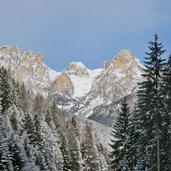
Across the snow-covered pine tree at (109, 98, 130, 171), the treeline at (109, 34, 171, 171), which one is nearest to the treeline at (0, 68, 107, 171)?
the snow-covered pine tree at (109, 98, 130, 171)

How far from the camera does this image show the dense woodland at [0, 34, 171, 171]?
4072 centimetres

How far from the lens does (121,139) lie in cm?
5512

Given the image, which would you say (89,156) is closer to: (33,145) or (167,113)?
(33,145)

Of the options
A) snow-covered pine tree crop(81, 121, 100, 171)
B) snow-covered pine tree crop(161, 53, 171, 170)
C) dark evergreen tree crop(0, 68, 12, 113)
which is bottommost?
snow-covered pine tree crop(161, 53, 171, 170)

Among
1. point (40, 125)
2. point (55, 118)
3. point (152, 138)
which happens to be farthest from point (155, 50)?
point (55, 118)

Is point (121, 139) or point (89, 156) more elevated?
point (89, 156)

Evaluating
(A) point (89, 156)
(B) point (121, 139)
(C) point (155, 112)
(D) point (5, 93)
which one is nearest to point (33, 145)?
(D) point (5, 93)

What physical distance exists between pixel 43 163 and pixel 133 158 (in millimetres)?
16745

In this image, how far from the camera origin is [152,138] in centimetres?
4241

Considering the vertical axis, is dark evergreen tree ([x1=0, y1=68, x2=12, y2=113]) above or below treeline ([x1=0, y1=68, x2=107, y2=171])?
above

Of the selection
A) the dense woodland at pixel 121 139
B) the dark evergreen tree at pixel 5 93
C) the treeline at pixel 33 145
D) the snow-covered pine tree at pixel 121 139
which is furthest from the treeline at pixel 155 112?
the dark evergreen tree at pixel 5 93

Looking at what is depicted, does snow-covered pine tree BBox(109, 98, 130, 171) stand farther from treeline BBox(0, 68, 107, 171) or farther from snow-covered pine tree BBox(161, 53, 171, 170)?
snow-covered pine tree BBox(161, 53, 171, 170)

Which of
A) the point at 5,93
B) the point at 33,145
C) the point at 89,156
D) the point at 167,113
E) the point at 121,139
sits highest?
the point at 5,93

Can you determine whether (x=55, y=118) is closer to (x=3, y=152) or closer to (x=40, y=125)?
(x=40, y=125)
